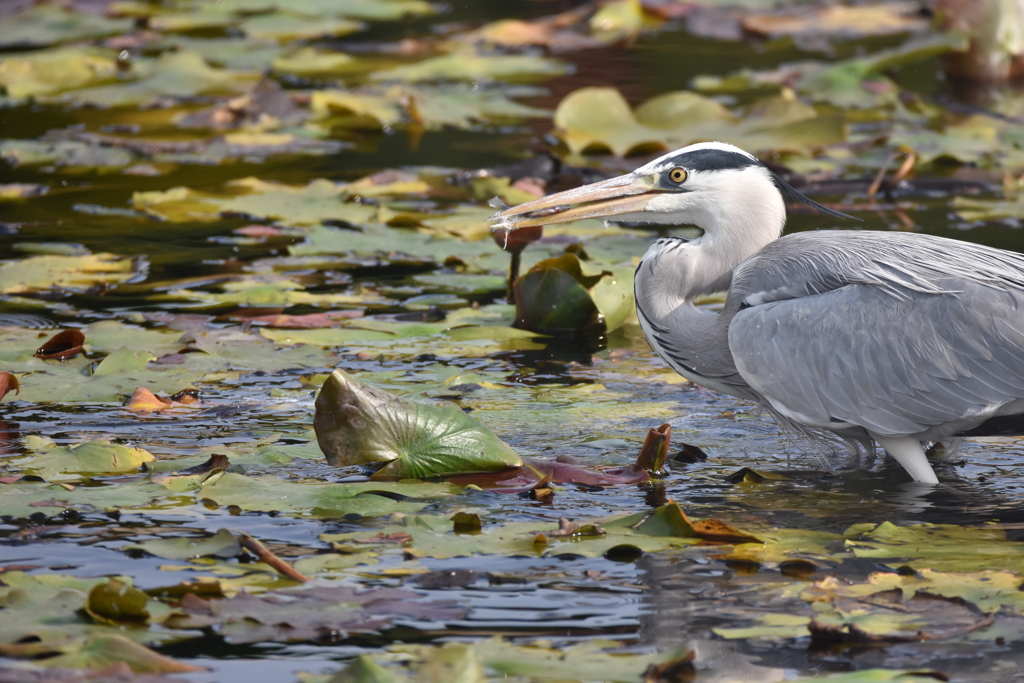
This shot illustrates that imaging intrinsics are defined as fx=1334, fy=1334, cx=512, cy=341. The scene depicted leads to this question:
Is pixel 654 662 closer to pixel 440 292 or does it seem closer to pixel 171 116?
pixel 440 292

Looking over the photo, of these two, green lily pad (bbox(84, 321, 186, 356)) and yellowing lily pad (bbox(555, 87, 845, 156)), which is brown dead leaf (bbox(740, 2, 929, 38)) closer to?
yellowing lily pad (bbox(555, 87, 845, 156))

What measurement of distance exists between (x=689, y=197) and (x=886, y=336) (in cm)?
104

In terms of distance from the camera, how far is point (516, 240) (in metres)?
6.70

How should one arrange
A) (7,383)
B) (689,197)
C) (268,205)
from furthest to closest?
(268,205) < (689,197) < (7,383)

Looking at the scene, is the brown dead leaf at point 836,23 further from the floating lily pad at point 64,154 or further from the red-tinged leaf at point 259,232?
the red-tinged leaf at point 259,232

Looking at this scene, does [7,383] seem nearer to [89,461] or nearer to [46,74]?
[89,461]

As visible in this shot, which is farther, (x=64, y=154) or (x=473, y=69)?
(x=473, y=69)

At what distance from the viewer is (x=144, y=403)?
215 inches

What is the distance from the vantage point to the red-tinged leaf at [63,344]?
19.7ft

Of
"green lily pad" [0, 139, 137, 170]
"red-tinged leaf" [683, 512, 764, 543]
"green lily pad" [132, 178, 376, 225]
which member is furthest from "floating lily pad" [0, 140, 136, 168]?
"red-tinged leaf" [683, 512, 764, 543]

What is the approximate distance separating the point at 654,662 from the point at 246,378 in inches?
126

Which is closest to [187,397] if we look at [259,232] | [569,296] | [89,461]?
[89,461]

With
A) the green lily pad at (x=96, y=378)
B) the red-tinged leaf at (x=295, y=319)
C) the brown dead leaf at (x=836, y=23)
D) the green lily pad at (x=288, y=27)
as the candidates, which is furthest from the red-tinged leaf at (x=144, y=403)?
the brown dead leaf at (x=836, y=23)

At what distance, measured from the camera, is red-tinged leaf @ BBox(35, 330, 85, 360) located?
5.99 metres
